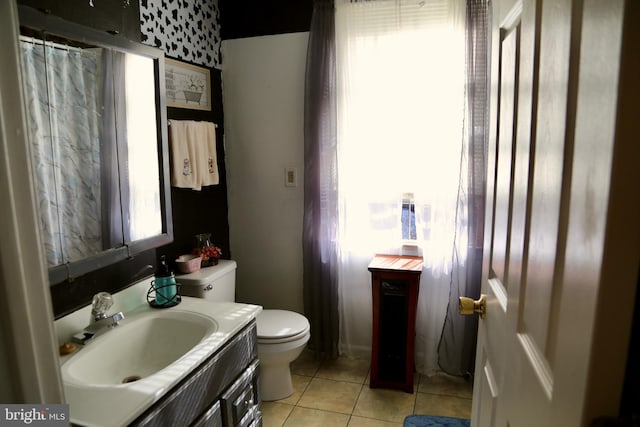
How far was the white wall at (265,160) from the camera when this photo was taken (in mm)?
2768

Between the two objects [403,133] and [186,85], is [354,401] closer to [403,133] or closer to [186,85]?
[403,133]

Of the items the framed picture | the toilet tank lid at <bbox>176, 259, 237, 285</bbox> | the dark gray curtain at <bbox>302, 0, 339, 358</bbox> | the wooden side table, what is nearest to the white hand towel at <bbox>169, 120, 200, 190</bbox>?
the framed picture

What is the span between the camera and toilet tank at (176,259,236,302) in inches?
89.1

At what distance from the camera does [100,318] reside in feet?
5.38

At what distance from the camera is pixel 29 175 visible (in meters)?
0.51

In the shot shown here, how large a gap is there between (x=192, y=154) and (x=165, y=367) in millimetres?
1242

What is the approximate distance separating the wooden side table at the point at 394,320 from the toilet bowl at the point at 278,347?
47cm

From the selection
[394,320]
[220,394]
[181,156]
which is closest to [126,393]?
[220,394]

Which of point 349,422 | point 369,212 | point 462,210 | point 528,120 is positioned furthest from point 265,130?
point 528,120

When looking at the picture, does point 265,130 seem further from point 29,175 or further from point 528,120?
point 29,175

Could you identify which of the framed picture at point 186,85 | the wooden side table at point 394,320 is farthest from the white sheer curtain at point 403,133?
the framed picture at point 186,85

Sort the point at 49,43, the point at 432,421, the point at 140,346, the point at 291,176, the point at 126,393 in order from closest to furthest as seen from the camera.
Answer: the point at 126,393 → the point at 49,43 → the point at 140,346 → the point at 432,421 → the point at 291,176

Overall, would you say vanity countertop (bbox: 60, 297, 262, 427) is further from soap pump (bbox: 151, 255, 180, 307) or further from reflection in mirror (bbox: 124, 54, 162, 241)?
reflection in mirror (bbox: 124, 54, 162, 241)

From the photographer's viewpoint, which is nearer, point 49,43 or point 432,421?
point 49,43
